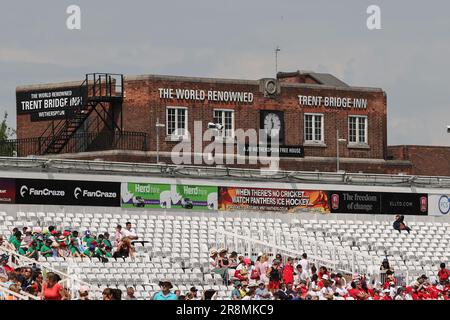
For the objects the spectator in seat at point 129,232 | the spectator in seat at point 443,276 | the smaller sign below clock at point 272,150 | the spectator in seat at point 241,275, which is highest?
the smaller sign below clock at point 272,150

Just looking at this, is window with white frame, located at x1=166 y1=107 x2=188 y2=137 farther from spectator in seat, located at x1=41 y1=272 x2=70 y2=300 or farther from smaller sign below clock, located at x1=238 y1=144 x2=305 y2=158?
spectator in seat, located at x1=41 y1=272 x2=70 y2=300

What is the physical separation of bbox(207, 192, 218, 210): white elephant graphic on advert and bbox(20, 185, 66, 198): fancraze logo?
7249mm

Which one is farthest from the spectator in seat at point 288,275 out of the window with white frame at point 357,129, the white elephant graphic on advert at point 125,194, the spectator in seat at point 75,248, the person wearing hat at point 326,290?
the window with white frame at point 357,129

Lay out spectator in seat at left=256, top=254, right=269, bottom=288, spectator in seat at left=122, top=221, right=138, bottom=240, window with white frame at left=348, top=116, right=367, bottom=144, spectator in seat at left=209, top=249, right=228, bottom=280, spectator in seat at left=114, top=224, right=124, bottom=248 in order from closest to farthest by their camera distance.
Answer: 1. spectator in seat at left=256, top=254, right=269, bottom=288
2. spectator in seat at left=209, top=249, right=228, bottom=280
3. spectator in seat at left=114, top=224, right=124, bottom=248
4. spectator in seat at left=122, top=221, right=138, bottom=240
5. window with white frame at left=348, top=116, right=367, bottom=144

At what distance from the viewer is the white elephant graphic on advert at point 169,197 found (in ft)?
174

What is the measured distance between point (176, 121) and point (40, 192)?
16759mm

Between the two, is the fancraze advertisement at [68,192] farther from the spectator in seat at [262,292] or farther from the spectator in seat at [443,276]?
the spectator in seat at [262,292]

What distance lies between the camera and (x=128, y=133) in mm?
64438

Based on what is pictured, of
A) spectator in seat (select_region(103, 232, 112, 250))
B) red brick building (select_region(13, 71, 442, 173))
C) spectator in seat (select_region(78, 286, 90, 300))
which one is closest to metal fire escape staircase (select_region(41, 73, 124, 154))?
red brick building (select_region(13, 71, 442, 173))

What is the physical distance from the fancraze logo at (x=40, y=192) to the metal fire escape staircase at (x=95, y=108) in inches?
550

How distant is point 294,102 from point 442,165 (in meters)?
15.6

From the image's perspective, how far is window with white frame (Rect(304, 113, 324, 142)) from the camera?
69.4 metres
